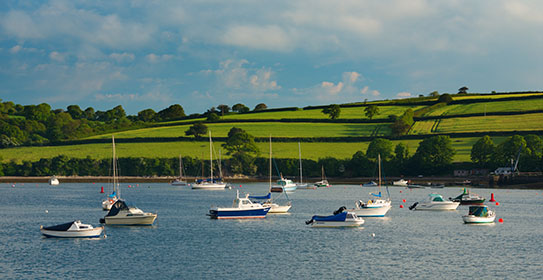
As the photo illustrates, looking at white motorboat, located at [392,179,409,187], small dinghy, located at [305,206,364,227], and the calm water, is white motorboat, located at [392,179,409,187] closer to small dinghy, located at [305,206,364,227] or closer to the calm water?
the calm water

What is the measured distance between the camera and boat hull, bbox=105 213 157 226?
72875mm

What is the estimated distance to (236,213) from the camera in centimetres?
8075

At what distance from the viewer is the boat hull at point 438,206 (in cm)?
9801

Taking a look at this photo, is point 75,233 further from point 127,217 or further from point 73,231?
point 127,217

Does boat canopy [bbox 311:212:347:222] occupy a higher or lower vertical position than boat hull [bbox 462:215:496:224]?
higher

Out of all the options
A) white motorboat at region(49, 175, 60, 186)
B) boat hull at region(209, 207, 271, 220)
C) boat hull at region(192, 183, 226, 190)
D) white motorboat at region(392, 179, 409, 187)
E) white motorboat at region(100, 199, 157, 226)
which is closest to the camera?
white motorboat at region(100, 199, 157, 226)

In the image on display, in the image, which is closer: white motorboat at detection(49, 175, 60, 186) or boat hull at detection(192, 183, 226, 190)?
boat hull at detection(192, 183, 226, 190)

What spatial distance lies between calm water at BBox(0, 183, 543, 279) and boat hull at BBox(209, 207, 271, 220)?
4.37 feet

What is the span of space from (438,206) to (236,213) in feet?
111

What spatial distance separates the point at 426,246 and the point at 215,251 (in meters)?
19.4

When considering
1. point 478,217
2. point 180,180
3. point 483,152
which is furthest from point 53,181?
point 478,217

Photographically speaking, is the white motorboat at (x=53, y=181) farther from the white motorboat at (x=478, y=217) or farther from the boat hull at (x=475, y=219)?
the boat hull at (x=475, y=219)

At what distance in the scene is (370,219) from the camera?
276ft

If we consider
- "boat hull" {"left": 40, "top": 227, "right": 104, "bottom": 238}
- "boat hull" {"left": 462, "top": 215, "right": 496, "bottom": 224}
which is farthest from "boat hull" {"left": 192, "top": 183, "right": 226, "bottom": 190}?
"boat hull" {"left": 40, "top": 227, "right": 104, "bottom": 238}
